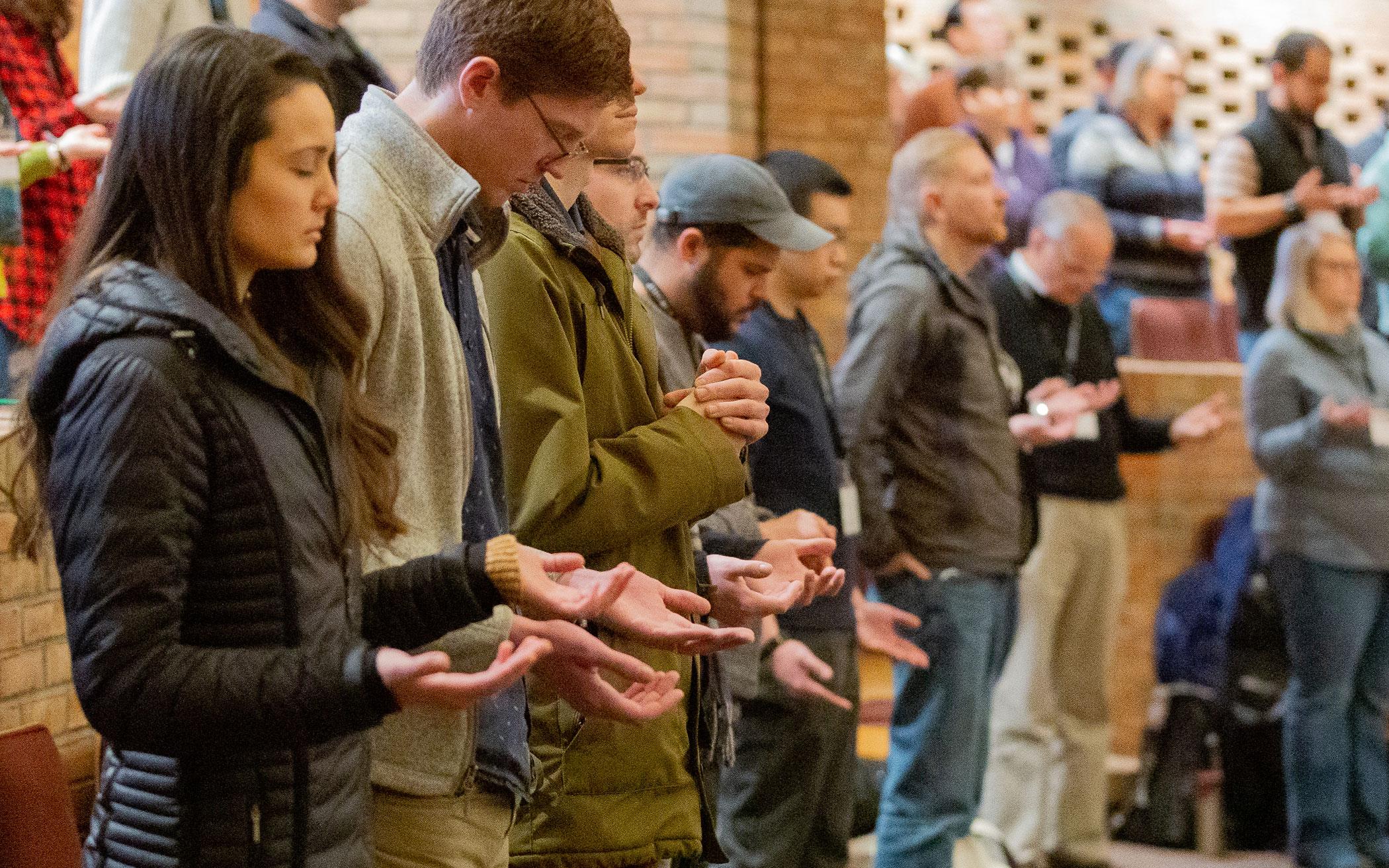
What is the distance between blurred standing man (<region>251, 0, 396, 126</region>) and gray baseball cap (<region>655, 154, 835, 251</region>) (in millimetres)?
745

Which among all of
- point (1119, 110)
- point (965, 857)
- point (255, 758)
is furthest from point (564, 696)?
point (1119, 110)

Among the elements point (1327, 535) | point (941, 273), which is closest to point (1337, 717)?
point (1327, 535)

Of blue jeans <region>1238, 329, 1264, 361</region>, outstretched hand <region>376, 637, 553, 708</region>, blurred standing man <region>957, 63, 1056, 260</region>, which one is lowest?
blue jeans <region>1238, 329, 1264, 361</region>

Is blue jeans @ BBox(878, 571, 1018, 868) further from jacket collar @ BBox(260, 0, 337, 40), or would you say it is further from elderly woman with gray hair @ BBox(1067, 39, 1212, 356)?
elderly woman with gray hair @ BBox(1067, 39, 1212, 356)

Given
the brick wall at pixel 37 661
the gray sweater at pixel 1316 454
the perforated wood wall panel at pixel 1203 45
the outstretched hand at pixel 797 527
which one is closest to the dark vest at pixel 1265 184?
the gray sweater at pixel 1316 454

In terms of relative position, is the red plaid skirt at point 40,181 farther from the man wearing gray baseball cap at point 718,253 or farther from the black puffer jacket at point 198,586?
the black puffer jacket at point 198,586

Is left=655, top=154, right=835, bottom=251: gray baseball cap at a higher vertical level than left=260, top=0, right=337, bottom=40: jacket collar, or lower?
lower

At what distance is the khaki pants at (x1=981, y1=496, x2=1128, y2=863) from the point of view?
4.82m

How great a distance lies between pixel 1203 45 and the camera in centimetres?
916

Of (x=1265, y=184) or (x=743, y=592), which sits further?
(x=1265, y=184)

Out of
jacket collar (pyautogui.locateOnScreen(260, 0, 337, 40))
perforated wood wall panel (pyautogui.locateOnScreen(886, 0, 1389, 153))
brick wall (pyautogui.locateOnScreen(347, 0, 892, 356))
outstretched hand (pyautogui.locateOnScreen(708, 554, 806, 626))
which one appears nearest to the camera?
outstretched hand (pyautogui.locateOnScreen(708, 554, 806, 626))

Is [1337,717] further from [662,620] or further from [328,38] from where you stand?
[662,620]

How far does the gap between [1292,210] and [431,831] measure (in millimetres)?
5236

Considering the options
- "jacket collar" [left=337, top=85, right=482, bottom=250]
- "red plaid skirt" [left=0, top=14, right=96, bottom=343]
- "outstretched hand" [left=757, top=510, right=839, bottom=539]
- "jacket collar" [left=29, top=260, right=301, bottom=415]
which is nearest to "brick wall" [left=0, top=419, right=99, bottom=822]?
"red plaid skirt" [left=0, top=14, right=96, bottom=343]
